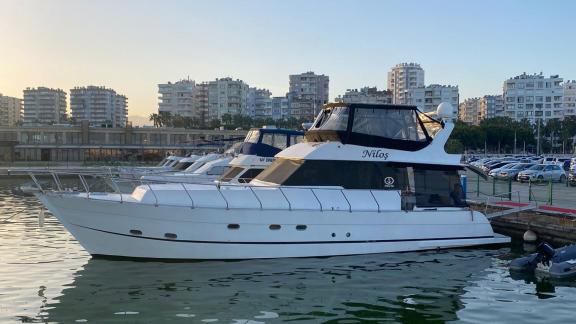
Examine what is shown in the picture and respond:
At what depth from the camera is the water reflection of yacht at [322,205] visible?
13.7 m

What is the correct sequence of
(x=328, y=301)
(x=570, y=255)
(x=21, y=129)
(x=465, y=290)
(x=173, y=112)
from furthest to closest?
(x=173, y=112) → (x=21, y=129) → (x=570, y=255) → (x=465, y=290) → (x=328, y=301)

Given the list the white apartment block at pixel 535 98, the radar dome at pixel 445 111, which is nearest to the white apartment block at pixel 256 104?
the white apartment block at pixel 535 98

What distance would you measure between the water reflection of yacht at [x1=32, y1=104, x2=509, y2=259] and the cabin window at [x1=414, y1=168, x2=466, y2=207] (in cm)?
3

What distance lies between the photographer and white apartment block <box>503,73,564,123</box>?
16575 cm

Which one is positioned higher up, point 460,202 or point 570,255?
point 460,202

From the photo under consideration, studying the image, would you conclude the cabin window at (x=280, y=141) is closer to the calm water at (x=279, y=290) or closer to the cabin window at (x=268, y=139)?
the cabin window at (x=268, y=139)

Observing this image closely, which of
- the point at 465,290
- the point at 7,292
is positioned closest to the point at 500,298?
the point at 465,290

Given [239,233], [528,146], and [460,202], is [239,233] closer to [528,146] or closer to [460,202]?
[460,202]

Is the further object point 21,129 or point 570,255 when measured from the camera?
point 21,129

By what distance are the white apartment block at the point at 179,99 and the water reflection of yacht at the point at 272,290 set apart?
17592 cm

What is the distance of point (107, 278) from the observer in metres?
12.7

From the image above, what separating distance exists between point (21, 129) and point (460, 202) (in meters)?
77.1

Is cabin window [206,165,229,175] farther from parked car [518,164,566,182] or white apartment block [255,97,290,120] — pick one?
white apartment block [255,97,290,120]

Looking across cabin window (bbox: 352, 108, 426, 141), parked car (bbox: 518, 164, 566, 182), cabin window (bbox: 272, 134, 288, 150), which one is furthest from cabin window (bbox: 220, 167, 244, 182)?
parked car (bbox: 518, 164, 566, 182)
